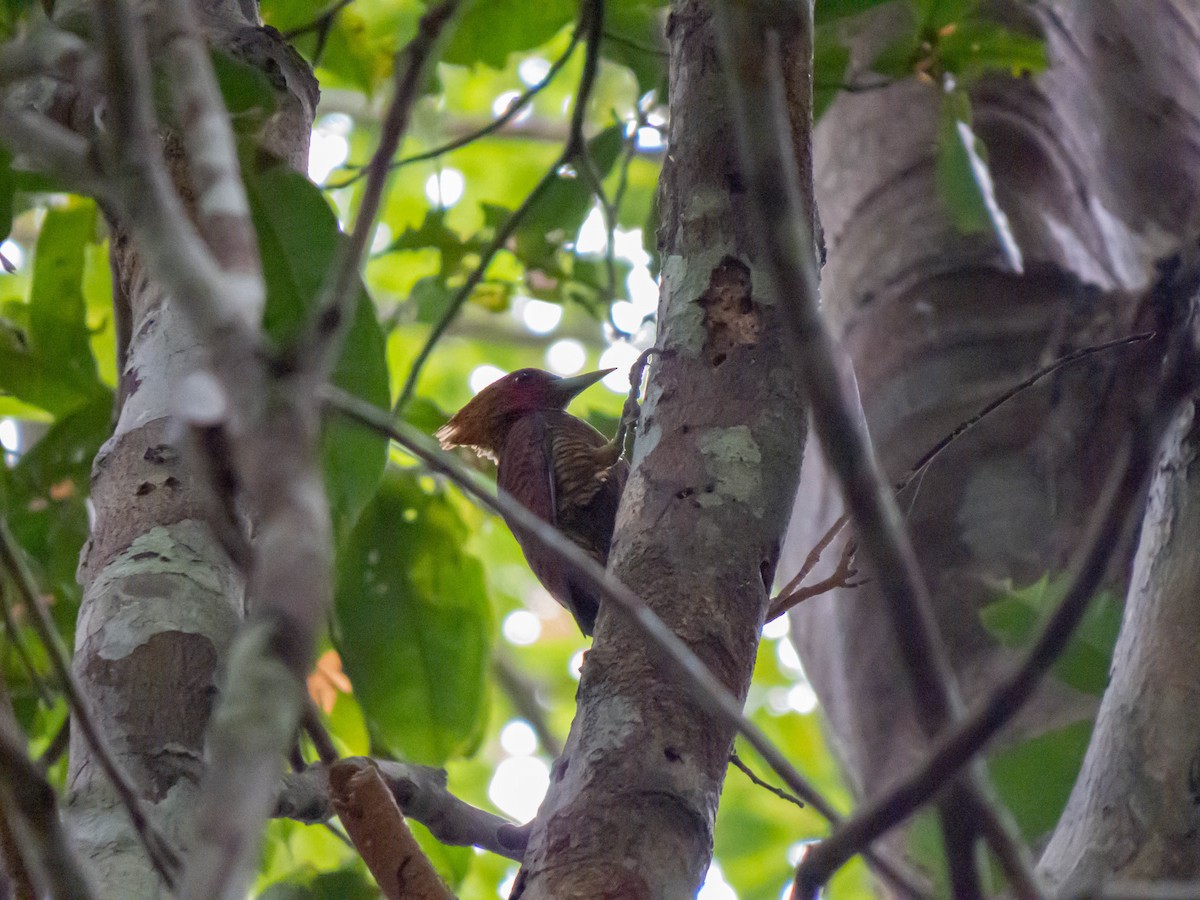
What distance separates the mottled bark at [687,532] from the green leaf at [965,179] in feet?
3.79

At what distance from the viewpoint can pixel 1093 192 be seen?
10.4ft

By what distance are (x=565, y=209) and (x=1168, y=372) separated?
262cm

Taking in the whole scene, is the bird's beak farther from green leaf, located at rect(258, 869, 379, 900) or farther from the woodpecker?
green leaf, located at rect(258, 869, 379, 900)

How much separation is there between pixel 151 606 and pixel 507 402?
8.56ft

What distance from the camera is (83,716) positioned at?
3.17 ft

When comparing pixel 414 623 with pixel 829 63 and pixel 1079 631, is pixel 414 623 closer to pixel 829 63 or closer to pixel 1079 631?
pixel 1079 631

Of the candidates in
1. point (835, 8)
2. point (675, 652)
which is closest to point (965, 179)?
point (835, 8)

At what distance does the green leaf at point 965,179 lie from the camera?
2.76 metres

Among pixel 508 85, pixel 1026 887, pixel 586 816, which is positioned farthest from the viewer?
pixel 508 85

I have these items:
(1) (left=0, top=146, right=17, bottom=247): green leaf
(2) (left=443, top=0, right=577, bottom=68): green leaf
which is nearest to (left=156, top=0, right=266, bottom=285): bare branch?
(1) (left=0, top=146, right=17, bottom=247): green leaf

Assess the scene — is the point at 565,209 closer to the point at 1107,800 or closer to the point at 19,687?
the point at 19,687

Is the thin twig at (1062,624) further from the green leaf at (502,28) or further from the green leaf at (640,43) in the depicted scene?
the green leaf at (502,28)

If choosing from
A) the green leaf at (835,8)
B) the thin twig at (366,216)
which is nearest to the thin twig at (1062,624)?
the thin twig at (366,216)

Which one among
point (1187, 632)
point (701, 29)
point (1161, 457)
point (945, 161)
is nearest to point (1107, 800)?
point (1187, 632)
